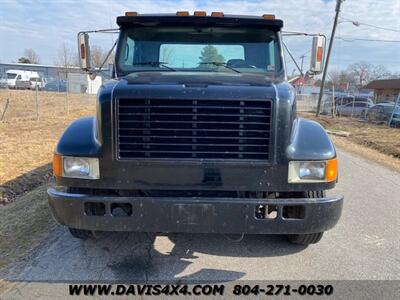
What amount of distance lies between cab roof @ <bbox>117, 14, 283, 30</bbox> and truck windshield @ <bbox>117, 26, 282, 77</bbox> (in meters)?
0.07

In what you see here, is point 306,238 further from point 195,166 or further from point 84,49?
point 84,49

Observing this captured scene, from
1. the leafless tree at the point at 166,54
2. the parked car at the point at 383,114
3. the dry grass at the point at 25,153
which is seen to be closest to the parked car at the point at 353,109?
the parked car at the point at 383,114

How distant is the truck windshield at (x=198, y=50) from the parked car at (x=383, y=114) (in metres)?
17.8

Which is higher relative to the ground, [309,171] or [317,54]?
[317,54]

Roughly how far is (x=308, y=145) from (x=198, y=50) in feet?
5.98

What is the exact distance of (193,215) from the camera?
315 cm

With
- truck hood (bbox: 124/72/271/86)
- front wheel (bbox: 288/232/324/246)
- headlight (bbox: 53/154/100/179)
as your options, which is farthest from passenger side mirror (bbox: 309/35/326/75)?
headlight (bbox: 53/154/100/179)

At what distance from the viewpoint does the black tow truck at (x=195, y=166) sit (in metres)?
3.18

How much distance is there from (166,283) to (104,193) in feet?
3.06

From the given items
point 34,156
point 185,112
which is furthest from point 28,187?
point 185,112

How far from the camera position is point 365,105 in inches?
1109

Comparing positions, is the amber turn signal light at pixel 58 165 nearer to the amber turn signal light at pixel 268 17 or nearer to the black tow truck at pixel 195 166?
the black tow truck at pixel 195 166

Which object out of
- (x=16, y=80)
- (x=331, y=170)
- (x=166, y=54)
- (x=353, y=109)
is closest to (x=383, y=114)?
(x=353, y=109)

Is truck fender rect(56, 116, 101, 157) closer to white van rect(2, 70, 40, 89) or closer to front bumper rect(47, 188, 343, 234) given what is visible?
front bumper rect(47, 188, 343, 234)
